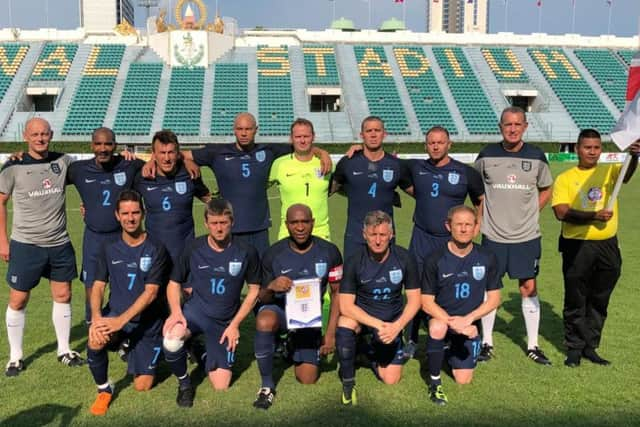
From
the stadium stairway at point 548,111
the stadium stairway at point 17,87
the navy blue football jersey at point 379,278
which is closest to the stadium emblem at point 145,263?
the navy blue football jersey at point 379,278

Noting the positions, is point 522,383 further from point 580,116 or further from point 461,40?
point 461,40

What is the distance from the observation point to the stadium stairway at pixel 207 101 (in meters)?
37.0

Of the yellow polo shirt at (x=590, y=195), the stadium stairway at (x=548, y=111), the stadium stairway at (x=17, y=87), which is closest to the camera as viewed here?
the yellow polo shirt at (x=590, y=195)

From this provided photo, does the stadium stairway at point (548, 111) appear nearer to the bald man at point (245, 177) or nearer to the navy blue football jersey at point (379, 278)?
the bald man at point (245, 177)

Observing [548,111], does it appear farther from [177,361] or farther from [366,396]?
[177,361]

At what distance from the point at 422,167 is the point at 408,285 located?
1.35 m

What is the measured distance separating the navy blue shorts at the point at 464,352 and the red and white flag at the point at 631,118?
204 centimetres

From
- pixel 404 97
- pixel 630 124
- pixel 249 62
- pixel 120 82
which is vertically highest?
pixel 249 62

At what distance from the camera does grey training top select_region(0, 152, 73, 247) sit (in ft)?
16.6

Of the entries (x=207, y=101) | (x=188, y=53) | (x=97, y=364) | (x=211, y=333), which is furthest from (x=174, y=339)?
(x=188, y=53)

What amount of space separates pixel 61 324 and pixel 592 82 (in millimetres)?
46524

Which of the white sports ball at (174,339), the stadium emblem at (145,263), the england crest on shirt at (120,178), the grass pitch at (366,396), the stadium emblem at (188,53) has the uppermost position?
the stadium emblem at (188,53)

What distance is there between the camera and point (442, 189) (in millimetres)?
5293

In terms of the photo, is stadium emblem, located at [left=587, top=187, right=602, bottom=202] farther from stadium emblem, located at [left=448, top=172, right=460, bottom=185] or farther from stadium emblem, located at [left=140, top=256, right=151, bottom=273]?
stadium emblem, located at [left=140, top=256, right=151, bottom=273]
